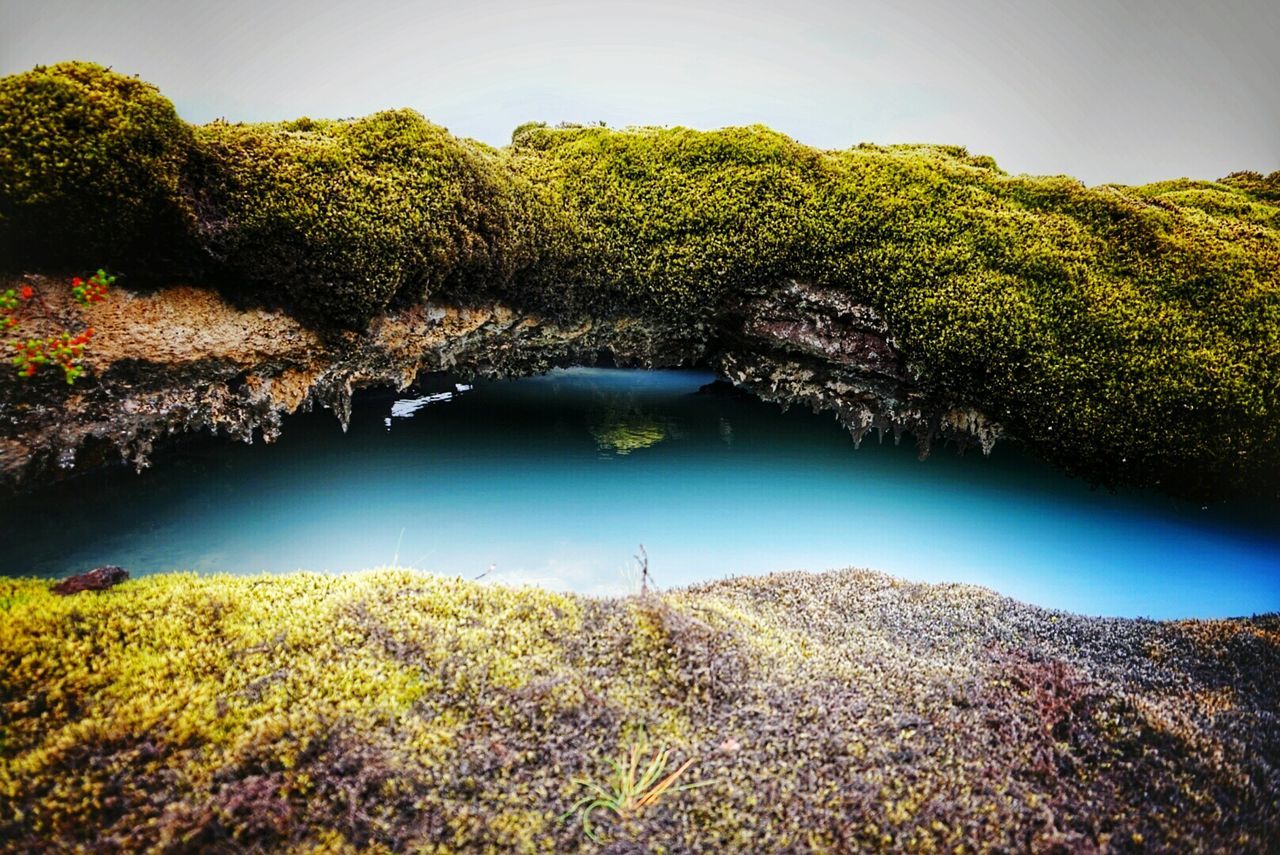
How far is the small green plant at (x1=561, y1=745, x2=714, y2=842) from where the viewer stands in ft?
9.55

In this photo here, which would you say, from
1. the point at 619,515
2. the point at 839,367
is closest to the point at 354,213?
the point at 619,515

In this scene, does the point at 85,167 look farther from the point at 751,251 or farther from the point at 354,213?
the point at 751,251

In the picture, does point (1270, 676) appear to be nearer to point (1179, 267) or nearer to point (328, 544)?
point (1179, 267)

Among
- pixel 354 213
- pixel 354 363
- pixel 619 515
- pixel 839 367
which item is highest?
pixel 354 213

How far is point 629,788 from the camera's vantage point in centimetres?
299

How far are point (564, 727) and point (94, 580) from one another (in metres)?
3.39

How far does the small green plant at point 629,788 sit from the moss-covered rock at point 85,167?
4.33 m

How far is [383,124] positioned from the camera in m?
4.97

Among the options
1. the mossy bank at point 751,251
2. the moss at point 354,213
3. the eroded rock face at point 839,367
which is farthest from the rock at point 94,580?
the eroded rock face at point 839,367

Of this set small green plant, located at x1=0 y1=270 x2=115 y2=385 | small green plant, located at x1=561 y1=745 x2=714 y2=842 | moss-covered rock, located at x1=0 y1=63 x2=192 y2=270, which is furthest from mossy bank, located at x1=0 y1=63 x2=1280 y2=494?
small green plant, located at x1=561 y1=745 x2=714 y2=842

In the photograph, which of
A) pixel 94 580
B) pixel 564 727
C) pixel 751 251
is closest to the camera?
pixel 564 727

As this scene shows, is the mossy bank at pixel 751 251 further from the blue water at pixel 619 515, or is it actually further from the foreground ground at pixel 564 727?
the foreground ground at pixel 564 727

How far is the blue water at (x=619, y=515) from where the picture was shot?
4676 millimetres

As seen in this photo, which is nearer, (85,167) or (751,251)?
(85,167)
